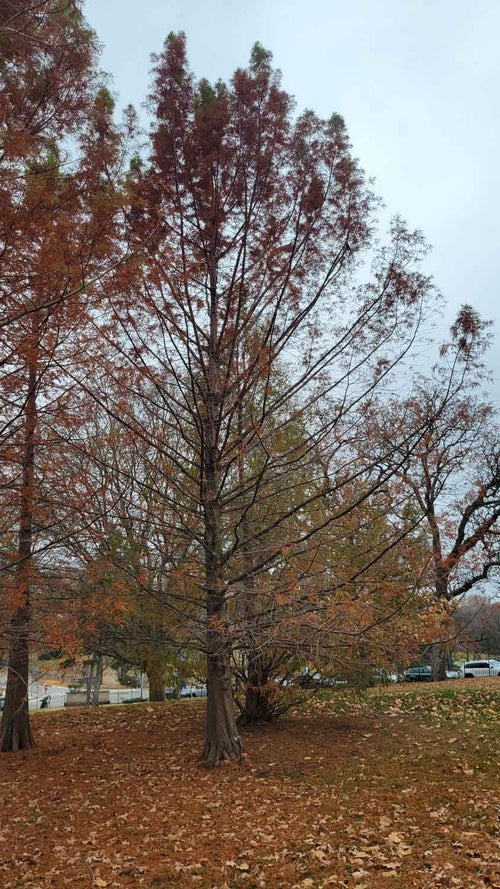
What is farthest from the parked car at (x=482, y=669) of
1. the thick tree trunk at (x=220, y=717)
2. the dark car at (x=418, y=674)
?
the thick tree trunk at (x=220, y=717)

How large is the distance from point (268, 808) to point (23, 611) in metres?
4.41

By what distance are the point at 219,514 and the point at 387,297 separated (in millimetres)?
3341

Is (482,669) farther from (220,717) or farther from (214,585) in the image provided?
(214,585)

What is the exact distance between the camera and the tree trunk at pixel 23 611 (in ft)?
21.6

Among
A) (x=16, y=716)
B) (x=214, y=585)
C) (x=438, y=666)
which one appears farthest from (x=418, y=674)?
(x=214, y=585)

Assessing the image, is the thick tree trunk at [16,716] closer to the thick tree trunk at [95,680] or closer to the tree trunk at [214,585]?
the tree trunk at [214,585]

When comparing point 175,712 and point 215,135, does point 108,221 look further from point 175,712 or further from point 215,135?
point 175,712

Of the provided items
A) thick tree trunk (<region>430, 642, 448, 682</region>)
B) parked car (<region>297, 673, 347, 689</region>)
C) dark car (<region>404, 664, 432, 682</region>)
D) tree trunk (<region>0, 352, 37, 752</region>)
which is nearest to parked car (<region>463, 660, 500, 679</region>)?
dark car (<region>404, 664, 432, 682</region>)

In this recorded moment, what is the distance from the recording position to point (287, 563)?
24.3 feet

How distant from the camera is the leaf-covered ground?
4.46 m

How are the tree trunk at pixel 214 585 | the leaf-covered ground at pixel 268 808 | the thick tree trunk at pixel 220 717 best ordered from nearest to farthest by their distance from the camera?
the leaf-covered ground at pixel 268 808 < the tree trunk at pixel 214 585 < the thick tree trunk at pixel 220 717

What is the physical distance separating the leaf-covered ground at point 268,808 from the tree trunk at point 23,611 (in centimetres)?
49

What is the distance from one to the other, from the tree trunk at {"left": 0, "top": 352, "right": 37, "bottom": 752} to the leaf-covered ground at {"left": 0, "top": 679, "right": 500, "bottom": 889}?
19.4 inches

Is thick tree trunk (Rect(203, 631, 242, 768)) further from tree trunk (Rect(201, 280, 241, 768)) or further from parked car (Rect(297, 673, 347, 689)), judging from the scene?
parked car (Rect(297, 673, 347, 689))
